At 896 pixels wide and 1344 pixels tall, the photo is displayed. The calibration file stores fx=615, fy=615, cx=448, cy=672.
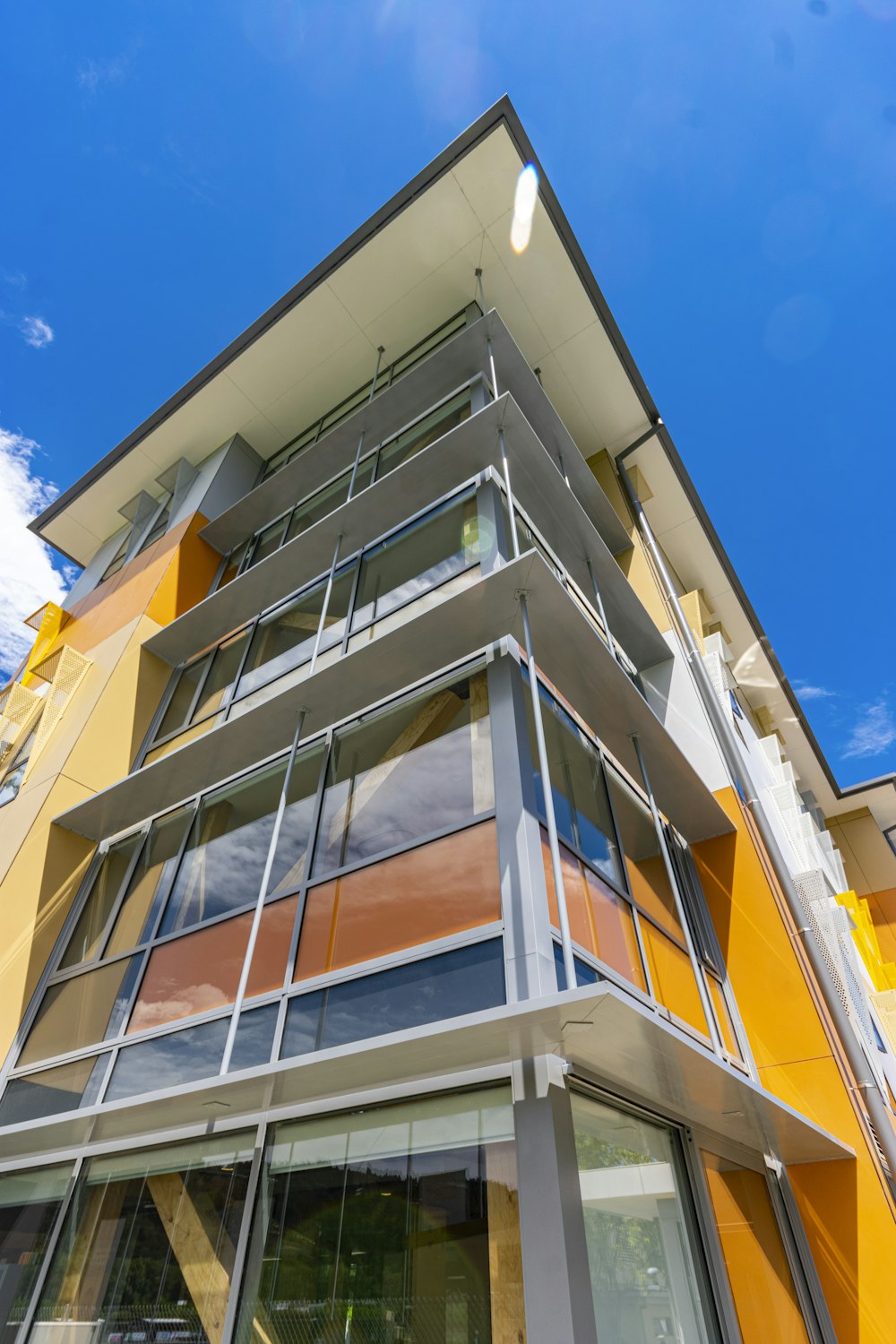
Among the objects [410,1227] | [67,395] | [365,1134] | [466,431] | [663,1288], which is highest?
[67,395]

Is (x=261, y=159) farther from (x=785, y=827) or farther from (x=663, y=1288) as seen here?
(x=663, y=1288)

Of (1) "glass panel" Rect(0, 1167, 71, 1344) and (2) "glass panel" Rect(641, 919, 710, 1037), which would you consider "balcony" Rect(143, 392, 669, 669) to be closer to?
(2) "glass panel" Rect(641, 919, 710, 1037)

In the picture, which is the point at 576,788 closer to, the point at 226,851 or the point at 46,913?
the point at 226,851

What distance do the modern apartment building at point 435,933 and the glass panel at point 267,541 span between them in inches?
6.9

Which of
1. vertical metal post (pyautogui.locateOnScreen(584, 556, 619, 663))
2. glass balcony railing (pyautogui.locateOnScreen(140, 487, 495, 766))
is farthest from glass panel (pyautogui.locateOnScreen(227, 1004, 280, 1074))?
vertical metal post (pyautogui.locateOnScreen(584, 556, 619, 663))

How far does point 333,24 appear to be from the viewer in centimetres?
1125

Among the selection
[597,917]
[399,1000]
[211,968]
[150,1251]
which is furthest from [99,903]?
[597,917]

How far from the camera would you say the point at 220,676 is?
9453mm

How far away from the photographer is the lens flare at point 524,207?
9719 millimetres

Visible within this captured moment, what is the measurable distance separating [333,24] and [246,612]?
11.1m

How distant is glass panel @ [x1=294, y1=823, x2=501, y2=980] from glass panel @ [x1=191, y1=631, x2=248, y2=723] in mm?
4807

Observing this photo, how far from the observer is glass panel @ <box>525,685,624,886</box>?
5.03 meters

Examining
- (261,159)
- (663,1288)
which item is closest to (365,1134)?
(663,1288)

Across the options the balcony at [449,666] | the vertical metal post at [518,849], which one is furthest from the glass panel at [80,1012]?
the vertical metal post at [518,849]
